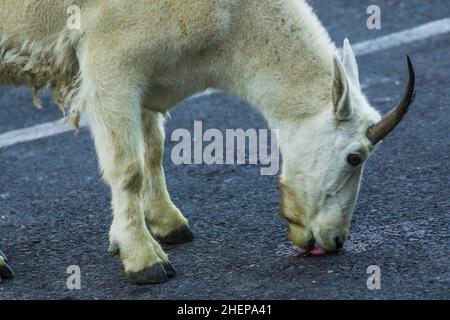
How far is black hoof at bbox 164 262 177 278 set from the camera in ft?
19.4

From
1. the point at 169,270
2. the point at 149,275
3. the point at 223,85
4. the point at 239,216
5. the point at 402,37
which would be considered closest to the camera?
the point at 149,275

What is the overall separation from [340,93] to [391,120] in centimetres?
30

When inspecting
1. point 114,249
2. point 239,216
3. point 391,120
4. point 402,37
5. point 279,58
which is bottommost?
point 114,249

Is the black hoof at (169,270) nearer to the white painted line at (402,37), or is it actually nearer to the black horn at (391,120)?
the black horn at (391,120)

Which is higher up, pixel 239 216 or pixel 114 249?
pixel 239 216

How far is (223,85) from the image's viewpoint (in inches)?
240

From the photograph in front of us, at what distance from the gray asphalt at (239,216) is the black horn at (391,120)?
2.37 feet

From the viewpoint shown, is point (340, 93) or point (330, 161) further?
point (330, 161)

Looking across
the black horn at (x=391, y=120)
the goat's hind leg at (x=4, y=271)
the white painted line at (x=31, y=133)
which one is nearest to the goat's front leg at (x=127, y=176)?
the goat's hind leg at (x=4, y=271)

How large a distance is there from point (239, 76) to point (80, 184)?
2.10 metres

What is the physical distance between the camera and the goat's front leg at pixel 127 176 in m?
5.84

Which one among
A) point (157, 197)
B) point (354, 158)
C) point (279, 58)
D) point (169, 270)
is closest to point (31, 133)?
point (157, 197)

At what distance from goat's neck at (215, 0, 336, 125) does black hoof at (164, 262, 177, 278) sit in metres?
0.99

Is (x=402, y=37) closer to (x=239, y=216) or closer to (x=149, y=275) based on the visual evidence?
(x=239, y=216)
